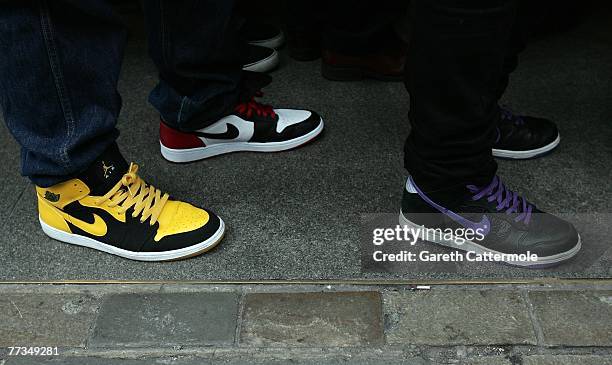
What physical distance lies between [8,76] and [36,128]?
105 mm

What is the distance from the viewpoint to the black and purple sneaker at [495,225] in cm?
119

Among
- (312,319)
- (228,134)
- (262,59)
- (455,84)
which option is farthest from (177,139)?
(455,84)

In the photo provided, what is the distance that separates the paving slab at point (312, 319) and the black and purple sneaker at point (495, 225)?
0.70 ft

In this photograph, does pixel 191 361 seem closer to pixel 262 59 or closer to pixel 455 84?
pixel 455 84

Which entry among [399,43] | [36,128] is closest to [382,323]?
[36,128]

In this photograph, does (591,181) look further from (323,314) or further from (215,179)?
(215,179)

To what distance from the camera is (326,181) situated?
147cm

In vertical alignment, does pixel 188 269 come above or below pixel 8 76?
below

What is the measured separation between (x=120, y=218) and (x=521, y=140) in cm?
96

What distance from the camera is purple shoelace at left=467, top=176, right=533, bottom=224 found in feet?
3.94

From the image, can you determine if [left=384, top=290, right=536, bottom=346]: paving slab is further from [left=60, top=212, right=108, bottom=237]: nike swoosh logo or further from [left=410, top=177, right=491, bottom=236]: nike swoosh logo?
[left=60, top=212, right=108, bottom=237]: nike swoosh logo

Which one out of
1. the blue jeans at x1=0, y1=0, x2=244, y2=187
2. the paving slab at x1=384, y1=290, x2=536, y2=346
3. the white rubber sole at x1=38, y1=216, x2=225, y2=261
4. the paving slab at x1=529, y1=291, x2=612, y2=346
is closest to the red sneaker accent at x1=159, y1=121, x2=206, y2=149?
Answer: the blue jeans at x1=0, y1=0, x2=244, y2=187

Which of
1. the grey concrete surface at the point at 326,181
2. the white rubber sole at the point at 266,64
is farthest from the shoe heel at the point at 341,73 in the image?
the white rubber sole at the point at 266,64

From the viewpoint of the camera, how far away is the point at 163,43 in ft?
4.54
